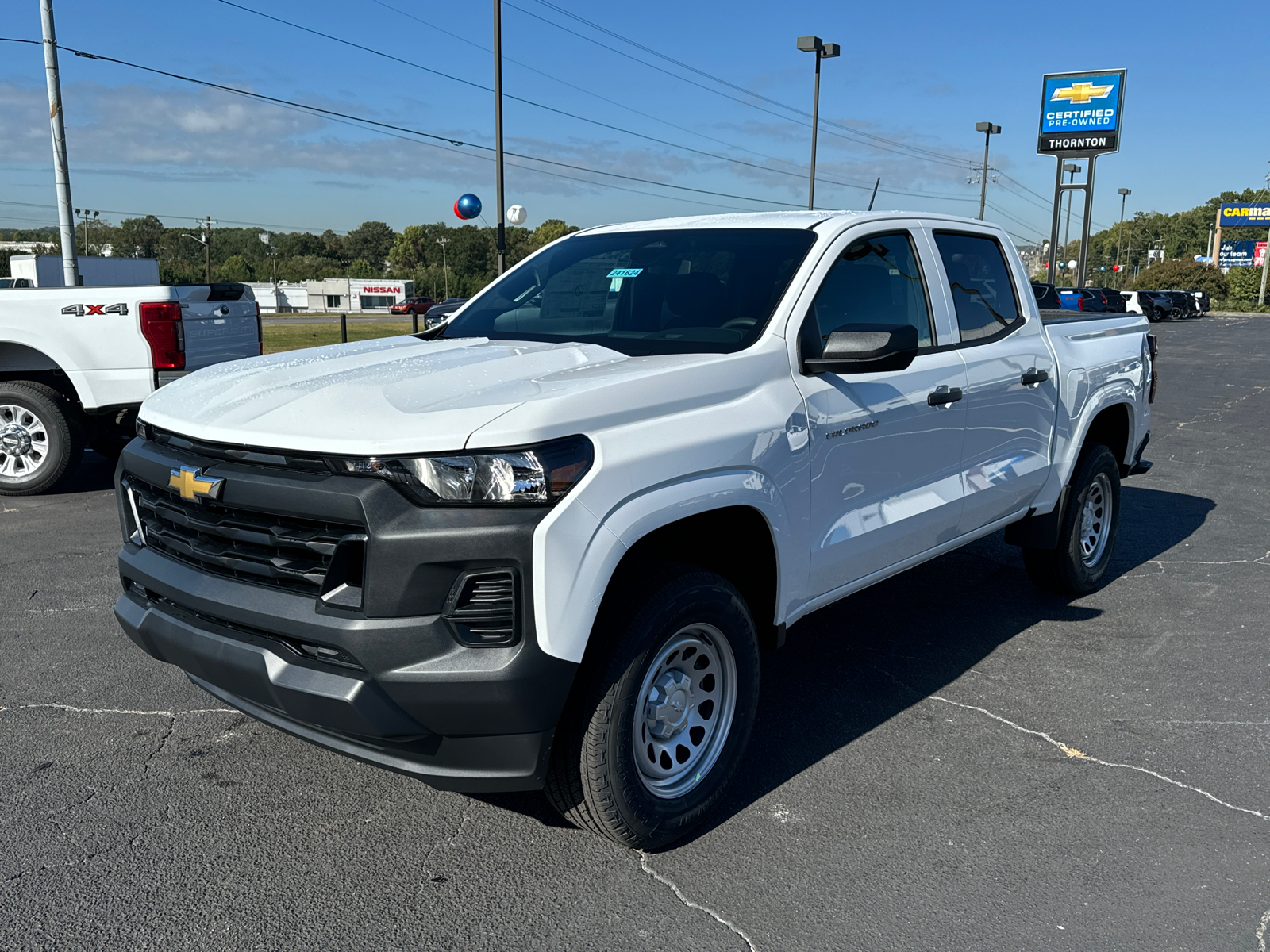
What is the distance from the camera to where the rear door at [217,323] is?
26.0 ft

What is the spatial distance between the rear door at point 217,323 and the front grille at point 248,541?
5.11 meters

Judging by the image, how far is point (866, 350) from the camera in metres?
3.43

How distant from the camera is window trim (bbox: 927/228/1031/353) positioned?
14.8 ft

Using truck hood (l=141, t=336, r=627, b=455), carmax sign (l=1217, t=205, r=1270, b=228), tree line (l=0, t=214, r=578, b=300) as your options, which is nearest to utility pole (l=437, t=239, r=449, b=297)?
tree line (l=0, t=214, r=578, b=300)

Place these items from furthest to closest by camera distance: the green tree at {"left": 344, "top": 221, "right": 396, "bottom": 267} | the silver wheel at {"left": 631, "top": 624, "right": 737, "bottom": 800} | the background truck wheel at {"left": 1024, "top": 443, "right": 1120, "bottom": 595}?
1. the green tree at {"left": 344, "top": 221, "right": 396, "bottom": 267}
2. the background truck wheel at {"left": 1024, "top": 443, "right": 1120, "bottom": 595}
3. the silver wheel at {"left": 631, "top": 624, "right": 737, "bottom": 800}

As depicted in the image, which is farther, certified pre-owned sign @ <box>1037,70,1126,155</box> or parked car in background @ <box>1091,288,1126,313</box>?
certified pre-owned sign @ <box>1037,70,1126,155</box>

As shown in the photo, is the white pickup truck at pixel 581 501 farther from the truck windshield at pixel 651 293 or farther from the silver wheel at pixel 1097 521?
the silver wheel at pixel 1097 521

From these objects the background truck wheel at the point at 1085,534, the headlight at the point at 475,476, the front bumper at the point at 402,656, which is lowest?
the background truck wheel at the point at 1085,534

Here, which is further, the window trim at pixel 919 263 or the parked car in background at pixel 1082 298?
the parked car in background at pixel 1082 298

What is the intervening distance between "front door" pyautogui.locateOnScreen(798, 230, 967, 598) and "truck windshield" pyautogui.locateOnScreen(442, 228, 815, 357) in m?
0.24

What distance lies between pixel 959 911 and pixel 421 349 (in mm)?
2564

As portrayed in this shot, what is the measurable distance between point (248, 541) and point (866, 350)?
78.1 inches

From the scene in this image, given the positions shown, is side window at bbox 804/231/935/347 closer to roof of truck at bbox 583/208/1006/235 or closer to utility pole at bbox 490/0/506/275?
roof of truck at bbox 583/208/1006/235

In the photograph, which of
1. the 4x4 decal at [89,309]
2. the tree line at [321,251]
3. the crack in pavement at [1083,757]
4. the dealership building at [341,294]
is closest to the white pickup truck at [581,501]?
the crack in pavement at [1083,757]
